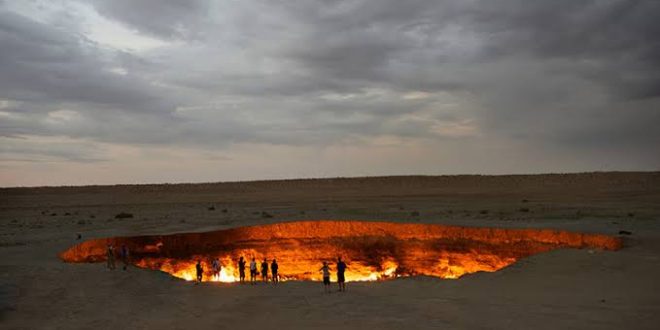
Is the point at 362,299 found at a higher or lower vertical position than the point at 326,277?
lower

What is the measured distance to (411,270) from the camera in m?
31.0

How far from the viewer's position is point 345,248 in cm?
3269

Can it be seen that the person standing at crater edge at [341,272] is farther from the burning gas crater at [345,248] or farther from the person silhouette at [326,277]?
the burning gas crater at [345,248]

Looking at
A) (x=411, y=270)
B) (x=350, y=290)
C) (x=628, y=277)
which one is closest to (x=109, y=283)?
(x=350, y=290)

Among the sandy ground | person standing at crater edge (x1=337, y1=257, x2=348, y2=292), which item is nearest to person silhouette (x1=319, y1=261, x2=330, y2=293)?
the sandy ground

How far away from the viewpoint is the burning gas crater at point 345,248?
2873 cm

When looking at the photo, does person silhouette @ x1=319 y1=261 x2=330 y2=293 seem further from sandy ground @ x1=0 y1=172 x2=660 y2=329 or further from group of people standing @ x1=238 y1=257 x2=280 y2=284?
group of people standing @ x1=238 y1=257 x2=280 y2=284

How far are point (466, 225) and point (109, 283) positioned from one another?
767 inches

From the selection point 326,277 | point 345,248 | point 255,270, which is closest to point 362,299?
point 326,277

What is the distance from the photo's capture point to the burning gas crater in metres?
28.7

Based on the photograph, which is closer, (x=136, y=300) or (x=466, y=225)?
(x=136, y=300)

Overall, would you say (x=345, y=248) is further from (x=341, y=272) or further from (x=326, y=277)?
(x=341, y=272)

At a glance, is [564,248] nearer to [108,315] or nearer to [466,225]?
[466,225]

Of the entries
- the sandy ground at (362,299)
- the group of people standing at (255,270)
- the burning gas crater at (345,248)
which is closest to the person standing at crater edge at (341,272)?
the sandy ground at (362,299)
